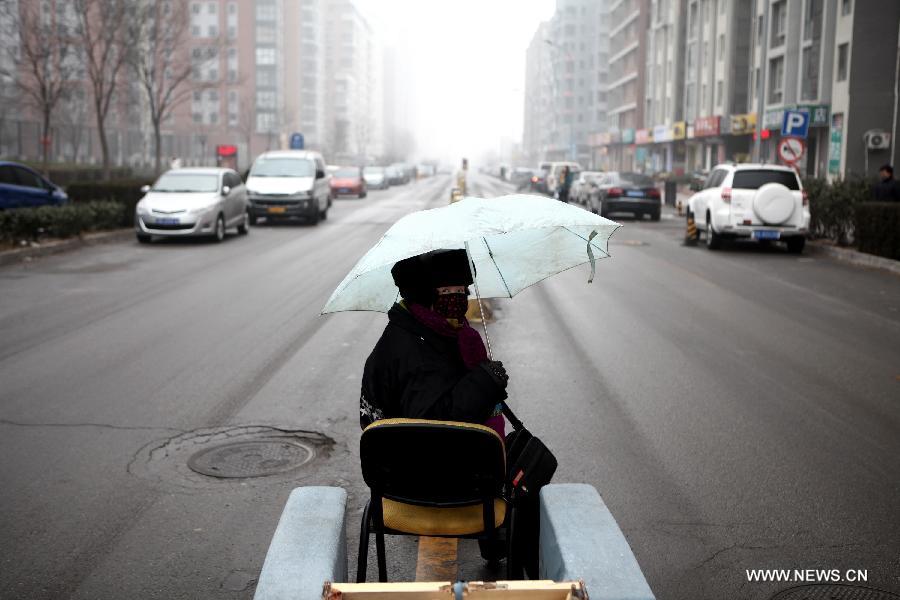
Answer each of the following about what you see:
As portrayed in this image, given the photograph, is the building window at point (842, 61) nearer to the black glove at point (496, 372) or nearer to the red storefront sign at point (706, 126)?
the red storefront sign at point (706, 126)

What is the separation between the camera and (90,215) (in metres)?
Answer: 22.2

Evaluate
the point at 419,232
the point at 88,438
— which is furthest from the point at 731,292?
the point at 419,232

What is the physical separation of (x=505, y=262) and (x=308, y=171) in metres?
26.0

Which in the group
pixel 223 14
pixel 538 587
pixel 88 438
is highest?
pixel 223 14

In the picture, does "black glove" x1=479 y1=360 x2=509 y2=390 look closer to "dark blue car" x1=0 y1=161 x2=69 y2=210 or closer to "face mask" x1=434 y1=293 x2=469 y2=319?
Answer: "face mask" x1=434 y1=293 x2=469 y2=319

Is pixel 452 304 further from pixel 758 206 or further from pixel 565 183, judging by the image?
pixel 565 183

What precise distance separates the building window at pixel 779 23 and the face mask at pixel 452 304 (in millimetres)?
49395

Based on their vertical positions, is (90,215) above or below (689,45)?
below

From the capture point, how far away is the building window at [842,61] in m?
40.2

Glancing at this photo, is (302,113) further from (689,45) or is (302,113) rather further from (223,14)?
(689,45)

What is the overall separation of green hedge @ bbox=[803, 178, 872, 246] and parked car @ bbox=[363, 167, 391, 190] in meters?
45.4

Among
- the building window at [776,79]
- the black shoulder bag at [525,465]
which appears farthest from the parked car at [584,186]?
the black shoulder bag at [525,465]

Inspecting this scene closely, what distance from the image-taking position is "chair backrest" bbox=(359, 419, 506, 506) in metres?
3.06

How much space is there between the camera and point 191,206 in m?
22.4
